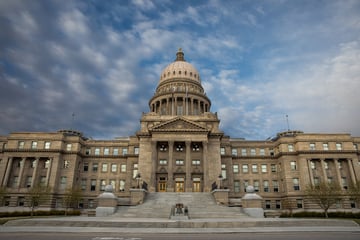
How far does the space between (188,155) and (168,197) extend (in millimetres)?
12911

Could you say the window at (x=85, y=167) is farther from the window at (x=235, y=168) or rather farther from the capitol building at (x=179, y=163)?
the window at (x=235, y=168)

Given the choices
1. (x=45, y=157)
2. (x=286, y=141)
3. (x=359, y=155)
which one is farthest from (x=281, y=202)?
(x=45, y=157)

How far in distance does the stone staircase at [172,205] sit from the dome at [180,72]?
1879 inches

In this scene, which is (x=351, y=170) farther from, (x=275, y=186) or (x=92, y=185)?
(x=92, y=185)

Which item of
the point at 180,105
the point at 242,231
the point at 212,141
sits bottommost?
the point at 242,231

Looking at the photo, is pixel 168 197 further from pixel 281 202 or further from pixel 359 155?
pixel 359 155

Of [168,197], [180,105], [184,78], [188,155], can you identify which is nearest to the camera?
[168,197]

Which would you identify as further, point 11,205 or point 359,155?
point 359,155

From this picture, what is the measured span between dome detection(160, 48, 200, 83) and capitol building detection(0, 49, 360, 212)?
84.0 feet

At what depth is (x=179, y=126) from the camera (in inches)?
2060

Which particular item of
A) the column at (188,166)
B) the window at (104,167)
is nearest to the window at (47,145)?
the window at (104,167)

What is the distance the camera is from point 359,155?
A: 5800 centimetres

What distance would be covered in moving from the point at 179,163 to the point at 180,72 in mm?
37836

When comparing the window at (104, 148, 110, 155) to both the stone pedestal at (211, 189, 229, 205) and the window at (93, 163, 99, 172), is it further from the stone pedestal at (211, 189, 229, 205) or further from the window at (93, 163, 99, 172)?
the stone pedestal at (211, 189, 229, 205)
